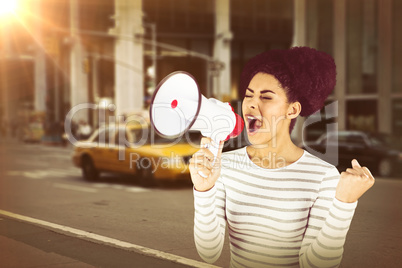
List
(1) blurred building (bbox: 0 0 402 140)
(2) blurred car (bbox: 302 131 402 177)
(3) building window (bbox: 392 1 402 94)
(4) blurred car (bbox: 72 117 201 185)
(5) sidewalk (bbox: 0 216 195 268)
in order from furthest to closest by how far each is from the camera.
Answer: (1) blurred building (bbox: 0 0 402 140)
(3) building window (bbox: 392 1 402 94)
(2) blurred car (bbox: 302 131 402 177)
(4) blurred car (bbox: 72 117 201 185)
(5) sidewalk (bbox: 0 216 195 268)

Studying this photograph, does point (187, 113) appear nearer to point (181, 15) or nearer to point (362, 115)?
point (362, 115)

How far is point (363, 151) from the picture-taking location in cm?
1716

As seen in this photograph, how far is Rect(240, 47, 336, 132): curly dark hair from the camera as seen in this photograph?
2.07 metres

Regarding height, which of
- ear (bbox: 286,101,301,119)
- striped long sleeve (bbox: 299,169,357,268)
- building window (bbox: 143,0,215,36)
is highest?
building window (bbox: 143,0,215,36)

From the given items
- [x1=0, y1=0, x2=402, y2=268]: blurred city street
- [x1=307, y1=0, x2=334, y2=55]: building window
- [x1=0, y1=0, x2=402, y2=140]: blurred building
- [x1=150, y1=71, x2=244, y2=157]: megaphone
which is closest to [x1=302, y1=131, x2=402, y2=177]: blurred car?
[x1=0, y1=0, x2=402, y2=268]: blurred city street

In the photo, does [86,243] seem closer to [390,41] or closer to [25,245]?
[25,245]

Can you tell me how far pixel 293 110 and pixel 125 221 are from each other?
6.78 metres

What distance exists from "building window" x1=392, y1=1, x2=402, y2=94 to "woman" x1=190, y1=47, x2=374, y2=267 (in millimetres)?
24331

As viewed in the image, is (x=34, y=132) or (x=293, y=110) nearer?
(x=293, y=110)

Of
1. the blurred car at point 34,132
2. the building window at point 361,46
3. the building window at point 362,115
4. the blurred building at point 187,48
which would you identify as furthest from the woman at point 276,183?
the blurred car at point 34,132

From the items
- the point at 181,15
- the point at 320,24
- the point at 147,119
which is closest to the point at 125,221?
the point at 147,119

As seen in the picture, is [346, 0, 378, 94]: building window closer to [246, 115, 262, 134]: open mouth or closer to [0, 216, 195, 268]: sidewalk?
[0, 216, 195, 268]: sidewalk

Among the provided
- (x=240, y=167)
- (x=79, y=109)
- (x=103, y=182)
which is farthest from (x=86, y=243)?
(x=79, y=109)

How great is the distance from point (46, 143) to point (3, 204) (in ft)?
96.6
